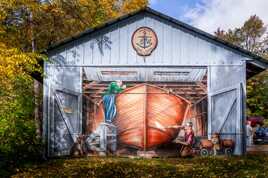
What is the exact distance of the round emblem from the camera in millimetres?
19250

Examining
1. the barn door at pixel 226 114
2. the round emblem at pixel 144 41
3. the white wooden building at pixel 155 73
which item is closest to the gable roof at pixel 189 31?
the white wooden building at pixel 155 73

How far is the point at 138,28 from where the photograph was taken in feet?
A: 63.6

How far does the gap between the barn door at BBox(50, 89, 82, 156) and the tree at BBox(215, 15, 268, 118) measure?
3161cm

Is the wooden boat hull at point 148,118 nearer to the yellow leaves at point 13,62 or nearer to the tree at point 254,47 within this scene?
the yellow leaves at point 13,62

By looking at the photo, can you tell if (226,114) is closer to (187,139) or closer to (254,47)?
(187,139)

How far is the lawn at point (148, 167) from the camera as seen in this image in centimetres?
1409

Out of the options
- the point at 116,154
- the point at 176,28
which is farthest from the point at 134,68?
the point at 116,154

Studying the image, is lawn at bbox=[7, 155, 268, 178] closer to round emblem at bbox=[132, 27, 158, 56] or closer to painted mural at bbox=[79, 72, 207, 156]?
painted mural at bbox=[79, 72, 207, 156]

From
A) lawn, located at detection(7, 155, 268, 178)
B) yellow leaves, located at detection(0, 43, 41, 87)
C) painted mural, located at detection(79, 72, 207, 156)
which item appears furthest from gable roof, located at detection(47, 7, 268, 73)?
lawn, located at detection(7, 155, 268, 178)

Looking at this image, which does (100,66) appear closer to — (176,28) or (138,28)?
(138,28)

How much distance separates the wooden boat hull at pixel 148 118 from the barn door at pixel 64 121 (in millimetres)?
929

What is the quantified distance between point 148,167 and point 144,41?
233 inches

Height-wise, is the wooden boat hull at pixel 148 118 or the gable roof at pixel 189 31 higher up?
the gable roof at pixel 189 31

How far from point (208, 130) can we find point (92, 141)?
4963 mm
